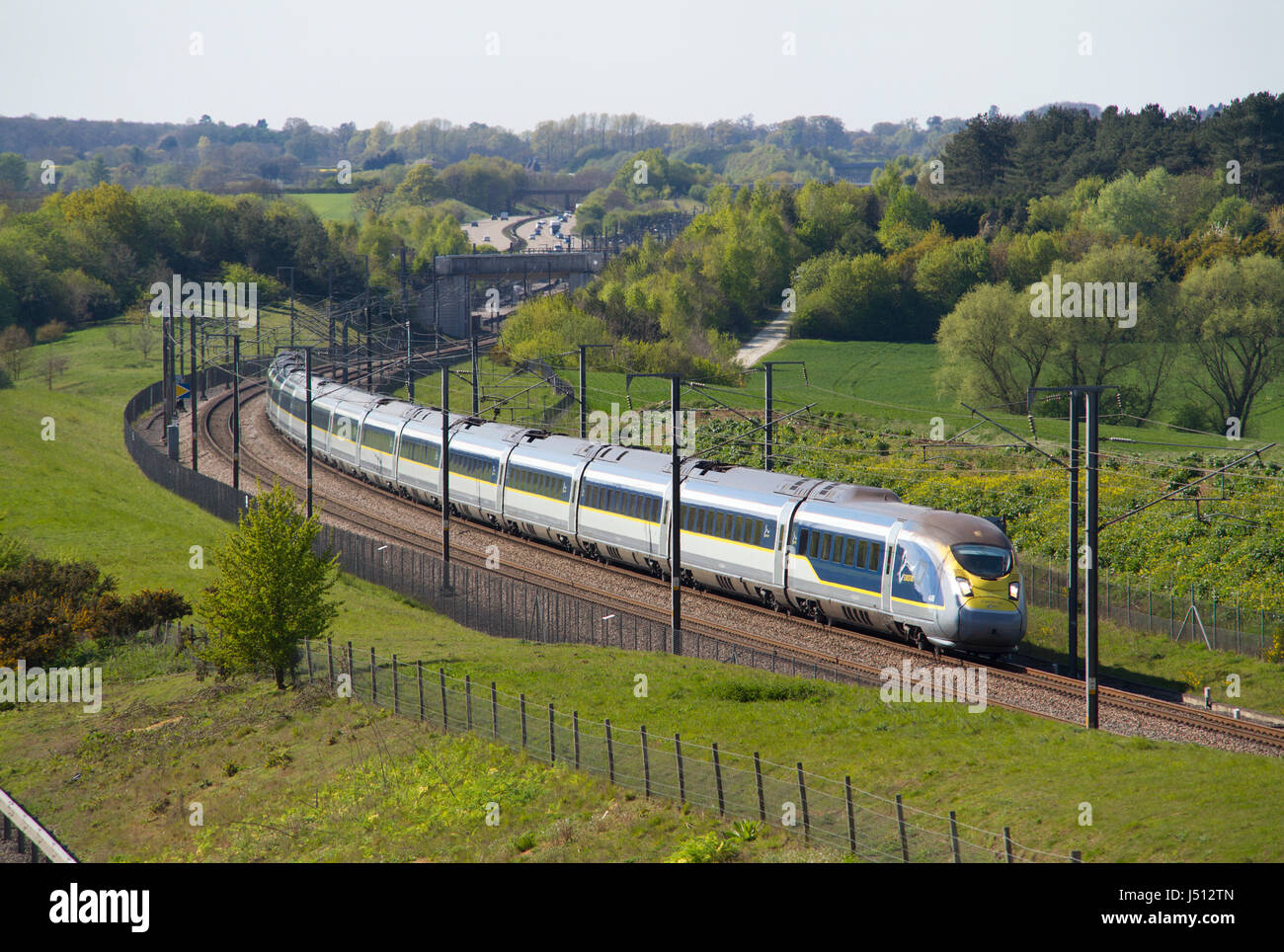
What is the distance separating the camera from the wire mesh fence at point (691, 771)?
17.1 m

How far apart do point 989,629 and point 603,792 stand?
45.1ft

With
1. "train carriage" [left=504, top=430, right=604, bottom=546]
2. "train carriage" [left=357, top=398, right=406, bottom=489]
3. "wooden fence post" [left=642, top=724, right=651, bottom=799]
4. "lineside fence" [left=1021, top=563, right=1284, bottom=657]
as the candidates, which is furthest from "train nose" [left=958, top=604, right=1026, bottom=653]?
"train carriage" [left=357, top=398, right=406, bottom=489]

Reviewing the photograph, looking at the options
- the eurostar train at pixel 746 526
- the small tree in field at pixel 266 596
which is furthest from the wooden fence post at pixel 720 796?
the small tree in field at pixel 266 596

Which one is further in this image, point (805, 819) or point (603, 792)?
point (603, 792)

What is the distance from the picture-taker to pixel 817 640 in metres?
35.0

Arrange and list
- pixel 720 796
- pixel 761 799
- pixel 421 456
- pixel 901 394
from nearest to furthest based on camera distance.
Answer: pixel 761 799 → pixel 720 796 → pixel 421 456 → pixel 901 394

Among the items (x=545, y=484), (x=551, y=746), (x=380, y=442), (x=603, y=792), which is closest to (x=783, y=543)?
(x=545, y=484)

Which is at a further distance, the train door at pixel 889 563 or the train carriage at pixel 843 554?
the train carriage at pixel 843 554

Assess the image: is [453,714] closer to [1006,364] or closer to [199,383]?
[1006,364]

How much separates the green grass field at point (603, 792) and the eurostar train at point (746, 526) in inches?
208

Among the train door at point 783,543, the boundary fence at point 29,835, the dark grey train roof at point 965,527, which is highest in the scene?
the dark grey train roof at point 965,527

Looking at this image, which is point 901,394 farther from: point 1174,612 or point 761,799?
point 761,799

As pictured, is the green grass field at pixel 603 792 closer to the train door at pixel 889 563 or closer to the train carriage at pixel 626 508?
the train door at pixel 889 563
